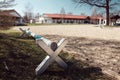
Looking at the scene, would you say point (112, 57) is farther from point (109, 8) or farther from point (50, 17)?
point (50, 17)

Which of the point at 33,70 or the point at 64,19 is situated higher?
the point at 64,19

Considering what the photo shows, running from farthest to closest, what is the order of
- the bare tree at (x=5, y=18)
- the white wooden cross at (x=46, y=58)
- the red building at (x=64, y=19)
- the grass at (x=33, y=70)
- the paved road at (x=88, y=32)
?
the red building at (x=64, y=19) → the paved road at (x=88, y=32) → the bare tree at (x=5, y=18) → the white wooden cross at (x=46, y=58) → the grass at (x=33, y=70)

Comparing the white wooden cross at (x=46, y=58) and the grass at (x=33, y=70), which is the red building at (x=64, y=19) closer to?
the grass at (x=33, y=70)

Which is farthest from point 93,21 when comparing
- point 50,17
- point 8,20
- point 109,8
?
point 8,20

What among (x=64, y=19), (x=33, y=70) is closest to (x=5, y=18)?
(x=33, y=70)

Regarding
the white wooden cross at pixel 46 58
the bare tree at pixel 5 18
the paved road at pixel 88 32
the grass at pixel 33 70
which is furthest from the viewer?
the paved road at pixel 88 32

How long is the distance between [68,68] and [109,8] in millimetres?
33525

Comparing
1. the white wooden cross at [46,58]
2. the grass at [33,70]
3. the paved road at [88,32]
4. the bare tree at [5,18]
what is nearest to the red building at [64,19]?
the paved road at [88,32]

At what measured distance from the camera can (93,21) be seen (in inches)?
3622

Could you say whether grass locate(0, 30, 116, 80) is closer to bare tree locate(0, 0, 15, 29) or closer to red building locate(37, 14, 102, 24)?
bare tree locate(0, 0, 15, 29)

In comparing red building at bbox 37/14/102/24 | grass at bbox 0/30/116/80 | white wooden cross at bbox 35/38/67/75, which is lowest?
grass at bbox 0/30/116/80

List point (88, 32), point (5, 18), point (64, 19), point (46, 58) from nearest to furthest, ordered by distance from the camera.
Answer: point (46, 58), point (5, 18), point (88, 32), point (64, 19)

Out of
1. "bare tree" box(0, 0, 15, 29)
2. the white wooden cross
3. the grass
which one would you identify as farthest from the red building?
the white wooden cross

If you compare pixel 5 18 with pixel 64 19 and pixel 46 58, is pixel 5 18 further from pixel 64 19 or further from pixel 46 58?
pixel 64 19
